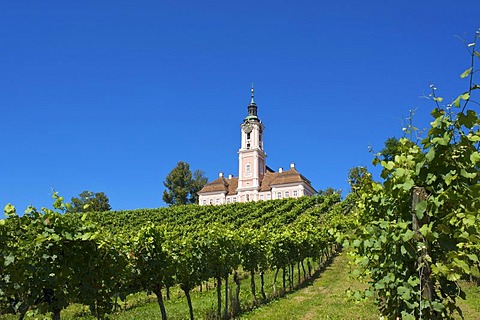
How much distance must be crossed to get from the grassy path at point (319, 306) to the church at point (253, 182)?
6251cm

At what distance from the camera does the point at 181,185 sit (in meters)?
92.8

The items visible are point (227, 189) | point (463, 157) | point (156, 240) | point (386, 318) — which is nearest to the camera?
point (463, 157)

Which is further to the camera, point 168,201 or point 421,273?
point 168,201

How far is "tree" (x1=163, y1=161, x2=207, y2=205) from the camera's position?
299 ft

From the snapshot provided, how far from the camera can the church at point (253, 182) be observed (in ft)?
271

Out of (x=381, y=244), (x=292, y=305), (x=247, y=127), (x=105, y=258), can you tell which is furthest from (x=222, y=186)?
(x=381, y=244)

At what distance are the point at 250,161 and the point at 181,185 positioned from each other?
17789 mm

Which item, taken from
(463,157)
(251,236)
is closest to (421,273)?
(463,157)

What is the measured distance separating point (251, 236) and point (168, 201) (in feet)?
248

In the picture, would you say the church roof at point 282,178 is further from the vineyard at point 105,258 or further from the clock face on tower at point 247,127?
the vineyard at point 105,258

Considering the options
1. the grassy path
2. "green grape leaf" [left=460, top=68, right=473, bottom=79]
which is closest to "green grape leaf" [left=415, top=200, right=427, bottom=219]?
"green grape leaf" [left=460, top=68, right=473, bottom=79]

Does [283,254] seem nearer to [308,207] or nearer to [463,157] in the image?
[463,157]

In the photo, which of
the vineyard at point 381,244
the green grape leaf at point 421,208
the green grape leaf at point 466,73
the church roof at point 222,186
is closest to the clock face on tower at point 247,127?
the church roof at point 222,186

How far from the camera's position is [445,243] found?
3445 millimetres
